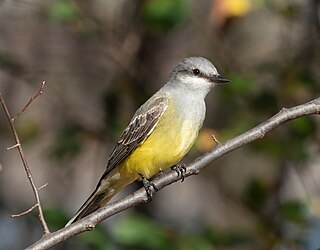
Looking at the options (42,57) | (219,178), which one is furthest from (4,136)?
(219,178)

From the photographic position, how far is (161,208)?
6441 millimetres

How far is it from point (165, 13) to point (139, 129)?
90cm

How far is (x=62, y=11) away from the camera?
5070mm

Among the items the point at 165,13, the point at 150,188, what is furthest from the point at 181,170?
the point at 165,13

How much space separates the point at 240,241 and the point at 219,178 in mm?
1735

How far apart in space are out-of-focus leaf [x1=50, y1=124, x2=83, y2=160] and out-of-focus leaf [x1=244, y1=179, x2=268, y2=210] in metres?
1.11

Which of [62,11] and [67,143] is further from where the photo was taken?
[67,143]

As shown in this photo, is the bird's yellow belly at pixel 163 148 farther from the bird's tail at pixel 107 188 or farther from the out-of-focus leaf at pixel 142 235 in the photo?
A: the out-of-focus leaf at pixel 142 235

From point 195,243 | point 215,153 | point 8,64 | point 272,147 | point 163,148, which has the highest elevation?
point 8,64

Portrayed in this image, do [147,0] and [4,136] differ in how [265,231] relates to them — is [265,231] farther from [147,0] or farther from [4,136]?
[4,136]

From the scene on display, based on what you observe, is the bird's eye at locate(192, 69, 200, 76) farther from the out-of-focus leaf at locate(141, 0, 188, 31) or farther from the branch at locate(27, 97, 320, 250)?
the branch at locate(27, 97, 320, 250)

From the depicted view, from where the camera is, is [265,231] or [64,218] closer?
[64,218]

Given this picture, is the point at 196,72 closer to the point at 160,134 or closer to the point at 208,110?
the point at 160,134

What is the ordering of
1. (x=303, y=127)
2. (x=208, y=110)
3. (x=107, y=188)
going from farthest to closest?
(x=208, y=110) < (x=303, y=127) < (x=107, y=188)
